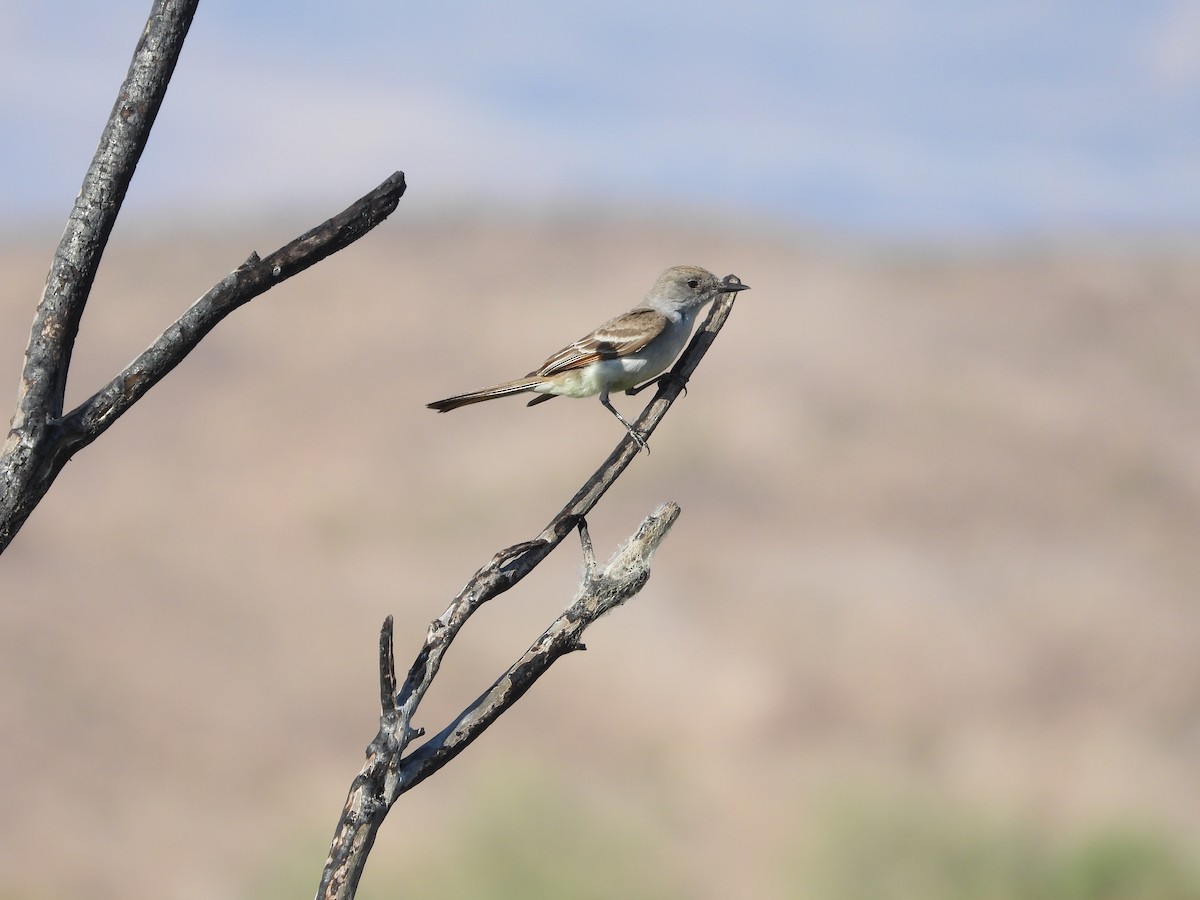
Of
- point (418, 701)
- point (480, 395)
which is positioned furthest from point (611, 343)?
point (418, 701)

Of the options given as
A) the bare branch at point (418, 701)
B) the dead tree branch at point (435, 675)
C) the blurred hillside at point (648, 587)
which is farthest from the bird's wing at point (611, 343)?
the blurred hillside at point (648, 587)

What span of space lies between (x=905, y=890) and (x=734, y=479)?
14.9m

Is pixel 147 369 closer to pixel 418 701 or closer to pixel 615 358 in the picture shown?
pixel 418 701

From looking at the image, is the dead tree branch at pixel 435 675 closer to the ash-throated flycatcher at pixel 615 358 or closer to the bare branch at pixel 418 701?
the bare branch at pixel 418 701

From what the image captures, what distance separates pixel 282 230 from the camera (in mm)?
53719

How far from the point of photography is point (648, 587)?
84.5 feet

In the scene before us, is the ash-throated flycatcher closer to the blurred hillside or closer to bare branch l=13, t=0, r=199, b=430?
bare branch l=13, t=0, r=199, b=430

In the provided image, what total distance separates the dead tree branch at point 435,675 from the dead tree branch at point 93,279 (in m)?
1.02

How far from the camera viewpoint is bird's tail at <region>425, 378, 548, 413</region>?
6.41m

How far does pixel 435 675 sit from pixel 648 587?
71.9 feet

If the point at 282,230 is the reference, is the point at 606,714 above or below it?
below

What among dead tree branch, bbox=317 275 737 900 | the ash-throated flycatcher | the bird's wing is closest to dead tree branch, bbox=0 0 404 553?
dead tree branch, bbox=317 275 737 900

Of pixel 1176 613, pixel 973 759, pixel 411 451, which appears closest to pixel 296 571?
pixel 411 451

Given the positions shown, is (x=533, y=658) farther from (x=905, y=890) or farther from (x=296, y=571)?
(x=296, y=571)
